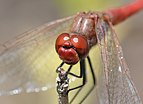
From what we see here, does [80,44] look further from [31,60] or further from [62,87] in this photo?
[31,60]

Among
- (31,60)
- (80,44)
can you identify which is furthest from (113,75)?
(31,60)

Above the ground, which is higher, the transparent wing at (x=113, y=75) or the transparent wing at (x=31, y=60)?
the transparent wing at (x=31, y=60)

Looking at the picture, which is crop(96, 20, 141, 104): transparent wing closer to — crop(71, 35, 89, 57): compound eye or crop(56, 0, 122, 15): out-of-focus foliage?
crop(71, 35, 89, 57): compound eye

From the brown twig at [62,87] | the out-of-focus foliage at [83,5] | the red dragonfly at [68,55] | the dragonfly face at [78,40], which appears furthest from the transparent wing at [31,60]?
the out-of-focus foliage at [83,5]

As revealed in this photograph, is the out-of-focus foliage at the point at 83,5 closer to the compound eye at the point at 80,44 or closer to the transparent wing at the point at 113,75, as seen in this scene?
the transparent wing at the point at 113,75

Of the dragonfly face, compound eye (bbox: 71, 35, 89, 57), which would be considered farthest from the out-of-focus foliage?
compound eye (bbox: 71, 35, 89, 57)

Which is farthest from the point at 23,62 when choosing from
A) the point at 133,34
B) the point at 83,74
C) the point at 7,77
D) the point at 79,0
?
the point at 133,34
